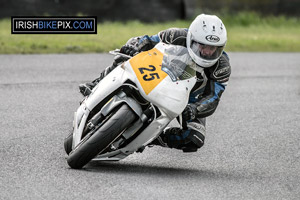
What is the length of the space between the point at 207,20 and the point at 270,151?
1.86 metres

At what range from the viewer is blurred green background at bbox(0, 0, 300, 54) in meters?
14.2

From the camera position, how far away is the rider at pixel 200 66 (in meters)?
5.95

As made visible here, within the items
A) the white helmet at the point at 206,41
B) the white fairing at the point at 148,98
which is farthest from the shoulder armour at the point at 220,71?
the white fairing at the point at 148,98

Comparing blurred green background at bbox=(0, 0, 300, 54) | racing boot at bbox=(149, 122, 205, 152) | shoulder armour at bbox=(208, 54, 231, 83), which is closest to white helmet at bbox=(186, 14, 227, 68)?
shoulder armour at bbox=(208, 54, 231, 83)

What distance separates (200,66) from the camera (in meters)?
6.07

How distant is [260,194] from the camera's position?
218 inches

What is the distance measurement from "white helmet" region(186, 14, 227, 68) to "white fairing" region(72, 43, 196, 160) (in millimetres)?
216

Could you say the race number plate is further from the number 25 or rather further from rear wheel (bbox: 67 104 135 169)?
rear wheel (bbox: 67 104 135 169)

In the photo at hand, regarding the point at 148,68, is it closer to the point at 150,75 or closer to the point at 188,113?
the point at 150,75

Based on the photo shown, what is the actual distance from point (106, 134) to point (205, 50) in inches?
45.4

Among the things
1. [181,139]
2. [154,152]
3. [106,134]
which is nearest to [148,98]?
[106,134]

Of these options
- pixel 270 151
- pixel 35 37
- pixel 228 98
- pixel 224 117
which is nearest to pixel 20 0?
pixel 35 37

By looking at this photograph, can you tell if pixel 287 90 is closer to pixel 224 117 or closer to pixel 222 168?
pixel 224 117

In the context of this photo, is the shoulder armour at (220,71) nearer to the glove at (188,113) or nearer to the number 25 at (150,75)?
the glove at (188,113)
